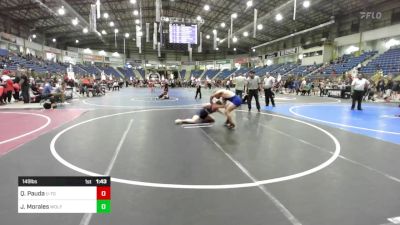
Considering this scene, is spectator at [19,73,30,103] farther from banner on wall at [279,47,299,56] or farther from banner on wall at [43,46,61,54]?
banner on wall at [279,47,299,56]

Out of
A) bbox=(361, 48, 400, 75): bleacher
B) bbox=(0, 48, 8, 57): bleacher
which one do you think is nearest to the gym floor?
bbox=(361, 48, 400, 75): bleacher

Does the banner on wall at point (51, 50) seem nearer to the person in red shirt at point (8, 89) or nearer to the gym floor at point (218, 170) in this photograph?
the person in red shirt at point (8, 89)

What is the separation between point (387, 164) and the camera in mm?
4699

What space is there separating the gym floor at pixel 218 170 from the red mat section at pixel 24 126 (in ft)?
0.18

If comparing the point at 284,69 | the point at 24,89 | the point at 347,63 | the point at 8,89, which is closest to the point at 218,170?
the point at 24,89

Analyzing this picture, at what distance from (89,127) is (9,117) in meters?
3.68

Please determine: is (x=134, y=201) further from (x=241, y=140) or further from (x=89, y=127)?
(x=89, y=127)

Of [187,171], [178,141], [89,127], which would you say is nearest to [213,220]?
[187,171]

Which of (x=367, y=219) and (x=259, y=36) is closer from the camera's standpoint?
(x=367, y=219)

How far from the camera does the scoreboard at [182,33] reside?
59.9 feet

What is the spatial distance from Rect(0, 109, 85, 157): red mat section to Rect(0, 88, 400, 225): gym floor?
2.2 inches

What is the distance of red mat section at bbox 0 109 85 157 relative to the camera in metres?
5.98

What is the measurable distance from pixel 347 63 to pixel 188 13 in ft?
69.2
